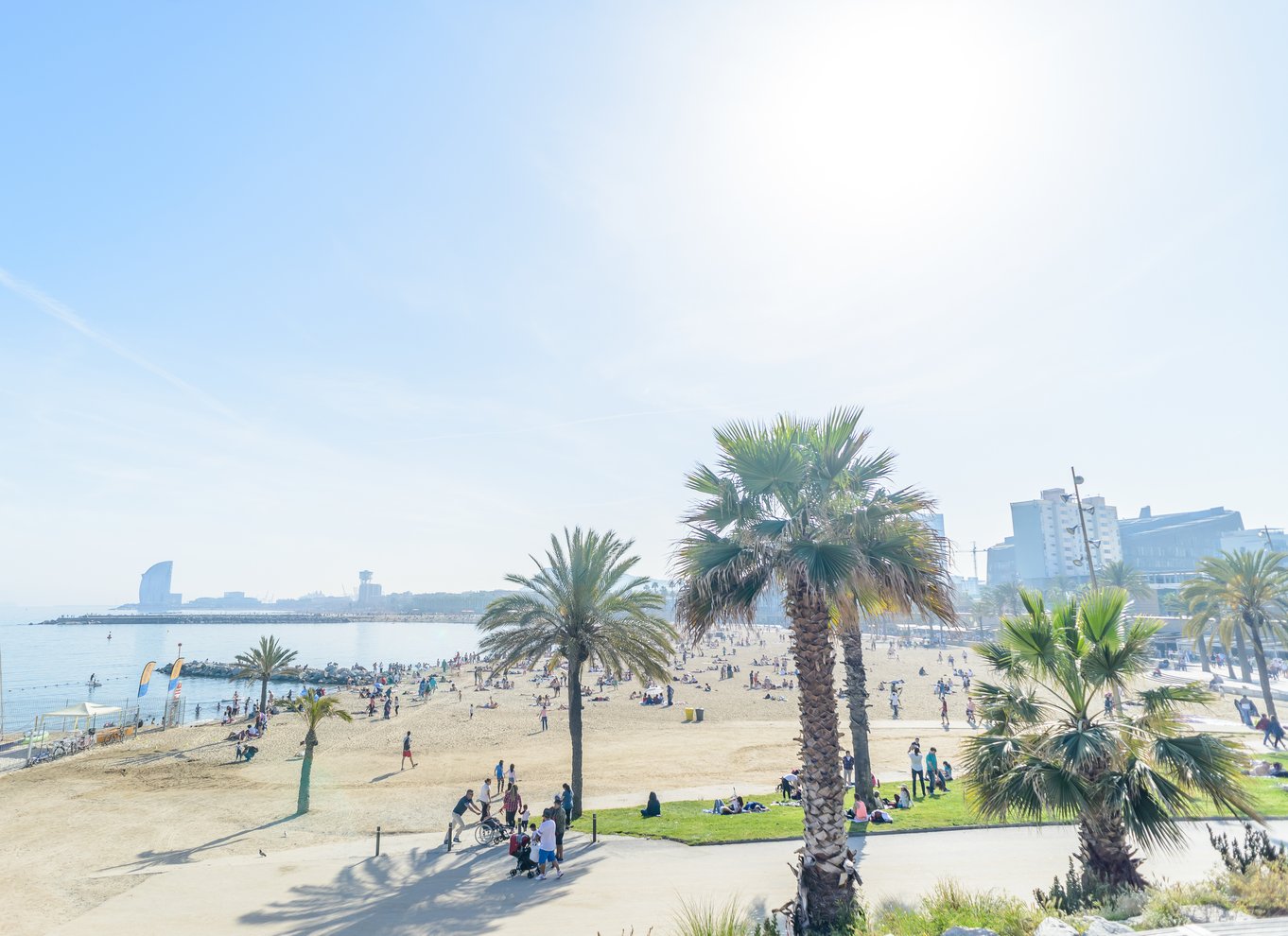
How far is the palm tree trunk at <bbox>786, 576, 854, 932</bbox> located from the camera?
9.57 metres

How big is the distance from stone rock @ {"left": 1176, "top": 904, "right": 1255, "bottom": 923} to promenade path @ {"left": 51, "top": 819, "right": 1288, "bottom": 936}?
3893mm

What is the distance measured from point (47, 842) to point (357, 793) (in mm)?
8728

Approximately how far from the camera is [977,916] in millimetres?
8547

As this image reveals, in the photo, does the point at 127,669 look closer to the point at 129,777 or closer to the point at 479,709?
the point at 479,709

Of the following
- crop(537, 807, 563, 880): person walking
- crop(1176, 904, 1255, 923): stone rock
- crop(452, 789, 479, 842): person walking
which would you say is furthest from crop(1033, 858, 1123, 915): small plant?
crop(452, 789, 479, 842): person walking

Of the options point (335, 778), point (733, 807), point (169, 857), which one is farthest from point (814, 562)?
point (335, 778)

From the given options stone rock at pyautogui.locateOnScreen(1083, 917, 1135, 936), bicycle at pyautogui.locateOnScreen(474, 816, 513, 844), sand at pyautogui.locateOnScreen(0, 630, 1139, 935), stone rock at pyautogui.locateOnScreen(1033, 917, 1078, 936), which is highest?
stone rock at pyautogui.locateOnScreen(1083, 917, 1135, 936)

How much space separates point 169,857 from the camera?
17.5 meters

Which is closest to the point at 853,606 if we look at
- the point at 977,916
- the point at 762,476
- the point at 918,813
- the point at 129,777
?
the point at 762,476

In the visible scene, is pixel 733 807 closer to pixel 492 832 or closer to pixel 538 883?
pixel 492 832

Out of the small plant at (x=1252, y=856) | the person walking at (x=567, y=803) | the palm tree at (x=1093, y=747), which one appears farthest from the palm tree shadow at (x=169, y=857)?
the small plant at (x=1252, y=856)

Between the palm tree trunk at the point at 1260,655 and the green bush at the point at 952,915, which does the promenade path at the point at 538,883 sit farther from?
the palm tree trunk at the point at 1260,655

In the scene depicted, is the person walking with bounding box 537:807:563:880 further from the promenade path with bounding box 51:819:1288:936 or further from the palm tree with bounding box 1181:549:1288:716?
the palm tree with bounding box 1181:549:1288:716

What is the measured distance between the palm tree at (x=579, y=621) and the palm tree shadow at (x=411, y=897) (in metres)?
5.34
